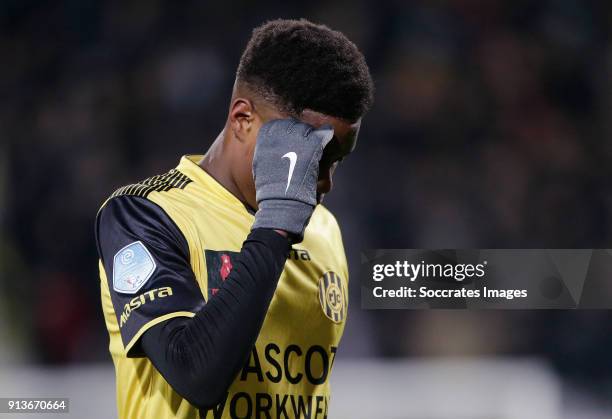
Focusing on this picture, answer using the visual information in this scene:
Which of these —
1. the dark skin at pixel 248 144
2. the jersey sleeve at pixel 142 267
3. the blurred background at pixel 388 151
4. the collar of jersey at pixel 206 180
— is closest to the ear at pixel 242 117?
the dark skin at pixel 248 144

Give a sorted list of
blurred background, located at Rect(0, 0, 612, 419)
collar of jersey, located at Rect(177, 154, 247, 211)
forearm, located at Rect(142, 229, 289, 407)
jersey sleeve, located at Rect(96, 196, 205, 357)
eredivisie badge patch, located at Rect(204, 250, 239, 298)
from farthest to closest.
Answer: blurred background, located at Rect(0, 0, 612, 419), collar of jersey, located at Rect(177, 154, 247, 211), eredivisie badge patch, located at Rect(204, 250, 239, 298), jersey sleeve, located at Rect(96, 196, 205, 357), forearm, located at Rect(142, 229, 289, 407)

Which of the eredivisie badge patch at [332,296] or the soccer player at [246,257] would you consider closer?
the soccer player at [246,257]

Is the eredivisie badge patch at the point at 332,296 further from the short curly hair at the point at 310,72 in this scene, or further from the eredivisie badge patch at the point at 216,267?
the short curly hair at the point at 310,72

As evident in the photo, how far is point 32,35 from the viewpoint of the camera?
5.08 metres

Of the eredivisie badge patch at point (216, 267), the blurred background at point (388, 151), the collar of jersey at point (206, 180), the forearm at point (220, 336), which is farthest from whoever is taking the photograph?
the blurred background at point (388, 151)

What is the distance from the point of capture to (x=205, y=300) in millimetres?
1579

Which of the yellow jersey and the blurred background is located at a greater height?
the blurred background

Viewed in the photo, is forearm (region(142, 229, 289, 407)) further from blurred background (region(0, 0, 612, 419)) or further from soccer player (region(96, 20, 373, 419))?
blurred background (region(0, 0, 612, 419))

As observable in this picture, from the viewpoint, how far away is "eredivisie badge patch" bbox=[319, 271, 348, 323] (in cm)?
182

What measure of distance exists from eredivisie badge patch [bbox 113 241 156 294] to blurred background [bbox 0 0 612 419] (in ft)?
9.24

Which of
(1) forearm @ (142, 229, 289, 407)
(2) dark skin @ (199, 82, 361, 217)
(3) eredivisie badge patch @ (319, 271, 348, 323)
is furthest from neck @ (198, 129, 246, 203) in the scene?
(1) forearm @ (142, 229, 289, 407)

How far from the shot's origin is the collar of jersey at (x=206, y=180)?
5.72 feet

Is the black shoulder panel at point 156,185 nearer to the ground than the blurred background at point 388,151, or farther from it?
nearer to the ground

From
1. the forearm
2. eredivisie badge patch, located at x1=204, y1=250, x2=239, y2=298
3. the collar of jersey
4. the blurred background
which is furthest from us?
the blurred background
